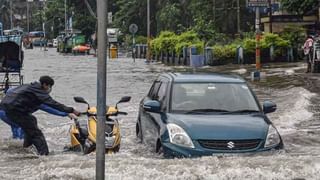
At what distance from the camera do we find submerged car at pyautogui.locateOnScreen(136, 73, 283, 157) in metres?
9.22

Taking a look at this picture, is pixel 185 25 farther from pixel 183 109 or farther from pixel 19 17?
pixel 19 17

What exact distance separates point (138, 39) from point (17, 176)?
61.2 meters

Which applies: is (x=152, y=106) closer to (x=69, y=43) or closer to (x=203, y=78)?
(x=203, y=78)

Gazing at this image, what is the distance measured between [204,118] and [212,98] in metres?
0.78

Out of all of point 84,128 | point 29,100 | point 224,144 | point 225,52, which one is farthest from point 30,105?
point 225,52

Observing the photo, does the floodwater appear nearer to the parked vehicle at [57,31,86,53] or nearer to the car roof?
the car roof

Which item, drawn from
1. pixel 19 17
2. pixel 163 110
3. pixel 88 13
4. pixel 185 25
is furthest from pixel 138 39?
pixel 19 17

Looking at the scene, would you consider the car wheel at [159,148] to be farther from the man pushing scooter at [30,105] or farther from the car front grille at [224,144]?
the man pushing scooter at [30,105]

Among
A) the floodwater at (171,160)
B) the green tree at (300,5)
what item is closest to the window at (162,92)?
the floodwater at (171,160)

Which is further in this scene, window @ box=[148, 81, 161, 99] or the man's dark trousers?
window @ box=[148, 81, 161, 99]

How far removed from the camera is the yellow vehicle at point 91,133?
32.9 ft

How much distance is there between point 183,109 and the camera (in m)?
10.2

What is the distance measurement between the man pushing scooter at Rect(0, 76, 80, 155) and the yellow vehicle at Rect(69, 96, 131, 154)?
26 cm

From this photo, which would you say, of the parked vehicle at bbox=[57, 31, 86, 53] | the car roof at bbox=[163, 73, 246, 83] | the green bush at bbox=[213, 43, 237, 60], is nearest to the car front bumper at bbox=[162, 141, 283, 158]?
the car roof at bbox=[163, 73, 246, 83]
